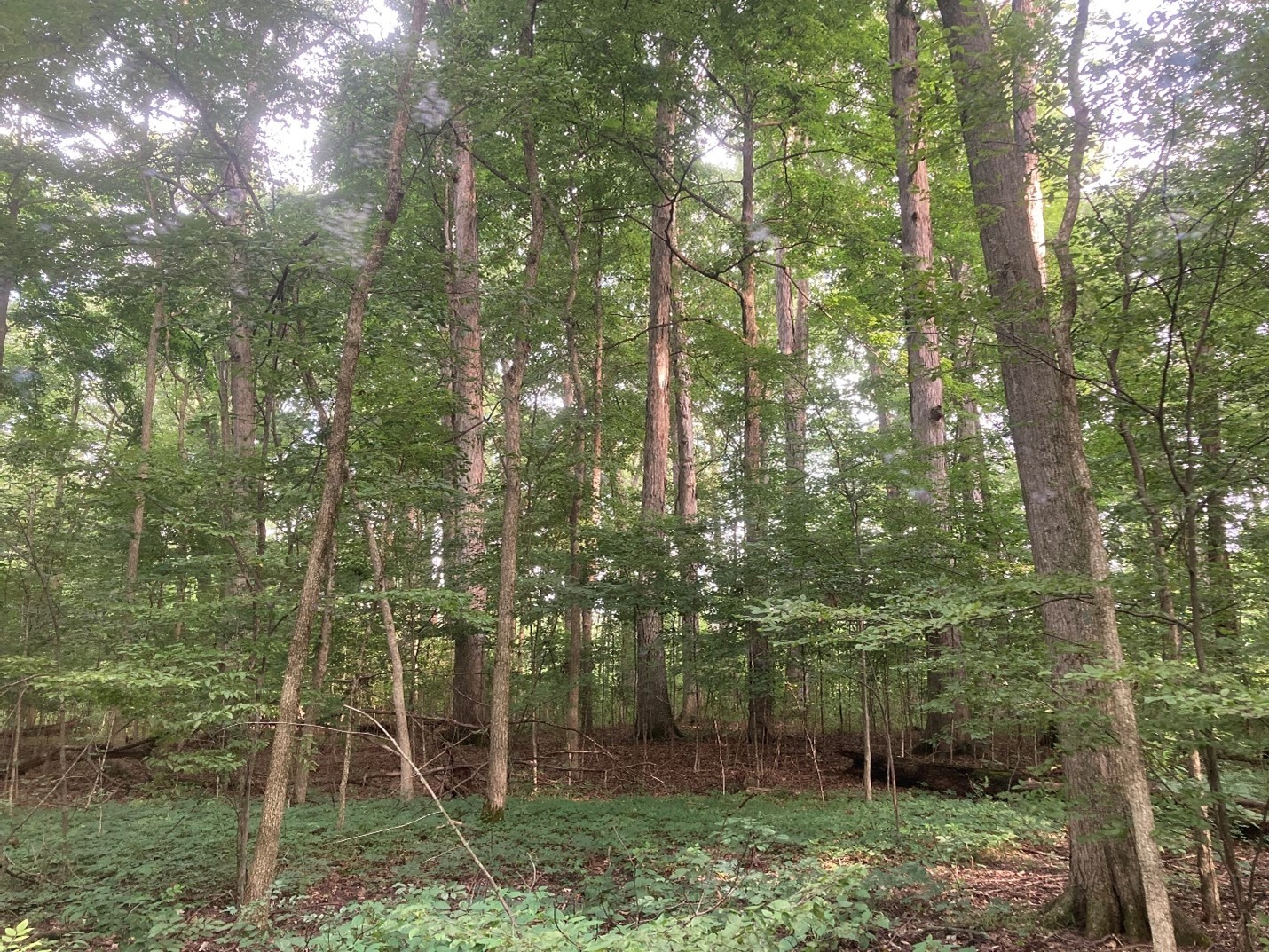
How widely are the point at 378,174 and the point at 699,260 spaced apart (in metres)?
8.91

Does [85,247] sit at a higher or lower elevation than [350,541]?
higher

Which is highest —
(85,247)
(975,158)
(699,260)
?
(699,260)

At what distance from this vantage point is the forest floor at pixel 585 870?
11.3ft

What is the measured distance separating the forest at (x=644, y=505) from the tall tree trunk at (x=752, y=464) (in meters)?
0.10

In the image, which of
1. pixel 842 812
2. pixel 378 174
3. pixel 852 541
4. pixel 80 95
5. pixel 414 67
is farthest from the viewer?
pixel 378 174

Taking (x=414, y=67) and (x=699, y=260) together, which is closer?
(x=414, y=67)

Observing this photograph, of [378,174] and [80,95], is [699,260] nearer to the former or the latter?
[378,174]

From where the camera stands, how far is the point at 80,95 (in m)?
7.88

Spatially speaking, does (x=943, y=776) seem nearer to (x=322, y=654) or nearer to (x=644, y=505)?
(x=644, y=505)

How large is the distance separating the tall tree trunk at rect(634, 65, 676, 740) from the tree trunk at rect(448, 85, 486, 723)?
97.2 inches

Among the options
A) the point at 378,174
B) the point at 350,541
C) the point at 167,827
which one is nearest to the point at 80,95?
the point at 378,174

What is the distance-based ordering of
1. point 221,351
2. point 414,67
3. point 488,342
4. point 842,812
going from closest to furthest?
point 414,67, point 842,812, point 488,342, point 221,351

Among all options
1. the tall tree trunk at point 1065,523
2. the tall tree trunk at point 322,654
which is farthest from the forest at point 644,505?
the tall tree trunk at point 322,654

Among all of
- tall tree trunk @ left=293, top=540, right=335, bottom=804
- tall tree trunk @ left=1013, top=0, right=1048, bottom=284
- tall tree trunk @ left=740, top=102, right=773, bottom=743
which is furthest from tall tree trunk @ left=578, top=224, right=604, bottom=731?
tall tree trunk @ left=1013, top=0, right=1048, bottom=284
